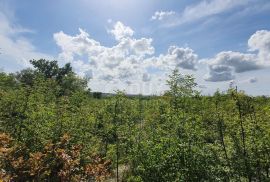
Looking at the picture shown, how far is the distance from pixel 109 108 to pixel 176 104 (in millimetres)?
6297

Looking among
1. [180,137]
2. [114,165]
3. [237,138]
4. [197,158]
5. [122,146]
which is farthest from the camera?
[114,165]

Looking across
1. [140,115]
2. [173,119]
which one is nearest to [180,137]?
[173,119]

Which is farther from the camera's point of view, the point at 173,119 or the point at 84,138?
the point at 84,138

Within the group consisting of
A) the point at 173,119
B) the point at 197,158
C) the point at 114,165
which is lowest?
the point at 114,165

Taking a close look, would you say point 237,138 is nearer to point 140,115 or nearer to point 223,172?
point 223,172

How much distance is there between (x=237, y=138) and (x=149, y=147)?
7.61m

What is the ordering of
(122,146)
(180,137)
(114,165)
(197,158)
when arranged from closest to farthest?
1. (197,158)
2. (180,137)
3. (122,146)
4. (114,165)

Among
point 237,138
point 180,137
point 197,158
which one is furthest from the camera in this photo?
point 237,138

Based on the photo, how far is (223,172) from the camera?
19.8 meters

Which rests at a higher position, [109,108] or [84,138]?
[109,108]

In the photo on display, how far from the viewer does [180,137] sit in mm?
21188

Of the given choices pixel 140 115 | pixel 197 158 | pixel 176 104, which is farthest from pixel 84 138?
pixel 140 115

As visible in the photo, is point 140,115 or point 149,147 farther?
point 140,115

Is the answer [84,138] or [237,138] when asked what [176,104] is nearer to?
[237,138]
